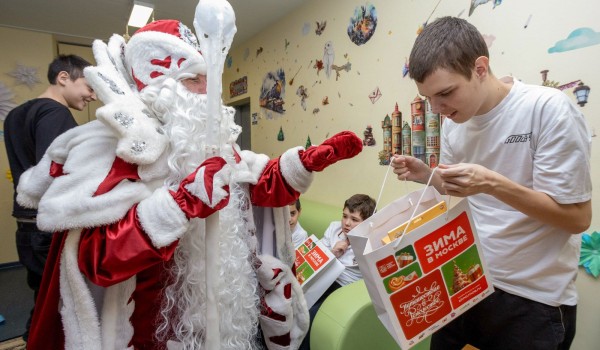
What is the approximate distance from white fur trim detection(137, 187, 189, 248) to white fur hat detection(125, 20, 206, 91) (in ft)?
1.40

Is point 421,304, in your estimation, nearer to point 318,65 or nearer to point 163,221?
point 163,221

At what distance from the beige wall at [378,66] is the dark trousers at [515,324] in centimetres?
86

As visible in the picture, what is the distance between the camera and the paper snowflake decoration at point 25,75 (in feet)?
13.8

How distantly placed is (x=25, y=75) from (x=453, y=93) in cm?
515

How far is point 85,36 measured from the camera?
457cm

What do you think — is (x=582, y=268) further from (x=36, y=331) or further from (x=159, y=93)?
(x=36, y=331)

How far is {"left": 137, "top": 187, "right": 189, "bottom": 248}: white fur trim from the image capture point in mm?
844

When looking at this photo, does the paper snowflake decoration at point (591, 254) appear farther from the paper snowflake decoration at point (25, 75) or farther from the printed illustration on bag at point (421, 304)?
the paper snowflake decoration at point (25, 75)

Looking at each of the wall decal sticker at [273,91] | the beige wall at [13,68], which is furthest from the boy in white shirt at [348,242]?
the beige wall at [13,68]

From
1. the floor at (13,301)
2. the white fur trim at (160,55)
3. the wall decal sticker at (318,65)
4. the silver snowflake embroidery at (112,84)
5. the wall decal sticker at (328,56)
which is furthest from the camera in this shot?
the wall decal sticker at (318,65)

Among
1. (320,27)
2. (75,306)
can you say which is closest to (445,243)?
(75,306)

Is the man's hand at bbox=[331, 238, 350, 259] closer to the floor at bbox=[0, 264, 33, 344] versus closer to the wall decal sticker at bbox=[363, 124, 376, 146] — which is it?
the wall decal sticker at bbox=[363, 124, 376, 146]

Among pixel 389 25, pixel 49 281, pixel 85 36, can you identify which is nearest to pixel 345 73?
pixel 389 25

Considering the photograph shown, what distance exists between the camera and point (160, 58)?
41.9 inches
